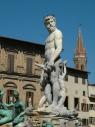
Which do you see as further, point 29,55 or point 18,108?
point 29,55

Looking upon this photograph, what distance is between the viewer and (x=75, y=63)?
101062mm

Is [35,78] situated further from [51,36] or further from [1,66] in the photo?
[51,36]

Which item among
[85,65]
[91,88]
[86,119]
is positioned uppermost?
[85,65]

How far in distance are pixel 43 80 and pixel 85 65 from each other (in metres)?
83.9

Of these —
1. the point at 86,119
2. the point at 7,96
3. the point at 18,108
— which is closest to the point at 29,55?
the point at 7,96

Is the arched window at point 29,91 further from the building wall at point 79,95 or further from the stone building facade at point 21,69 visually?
the building wall at point 79,95

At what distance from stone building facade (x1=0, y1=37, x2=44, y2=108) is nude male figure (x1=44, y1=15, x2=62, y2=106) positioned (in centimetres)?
3695

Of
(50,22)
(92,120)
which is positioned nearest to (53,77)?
(50,22)

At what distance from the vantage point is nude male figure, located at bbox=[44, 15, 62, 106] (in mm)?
15578

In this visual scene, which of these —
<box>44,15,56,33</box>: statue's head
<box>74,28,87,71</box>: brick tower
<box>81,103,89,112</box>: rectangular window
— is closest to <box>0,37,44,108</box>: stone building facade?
<box>81,103,89,112</box>: rectangular window

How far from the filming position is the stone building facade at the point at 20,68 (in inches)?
2109

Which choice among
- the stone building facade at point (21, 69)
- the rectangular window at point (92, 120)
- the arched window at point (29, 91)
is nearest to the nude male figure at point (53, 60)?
the stone building facade at point (21, 69)

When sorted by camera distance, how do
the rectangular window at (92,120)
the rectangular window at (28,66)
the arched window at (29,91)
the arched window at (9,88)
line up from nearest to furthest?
the arched window at (9,88) < the arched window at (29,91) < the rectangular window at (28,66) < the rectangular window at (92,120)

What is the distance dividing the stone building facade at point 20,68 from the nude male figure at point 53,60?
36949mm
